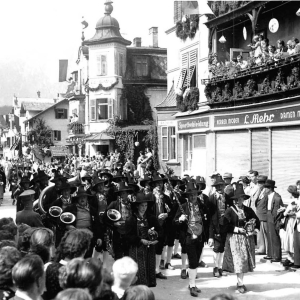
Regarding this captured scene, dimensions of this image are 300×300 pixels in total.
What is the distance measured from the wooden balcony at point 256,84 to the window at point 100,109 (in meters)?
16.4

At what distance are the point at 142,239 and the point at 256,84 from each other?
11414mm

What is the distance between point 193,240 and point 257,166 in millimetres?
9955

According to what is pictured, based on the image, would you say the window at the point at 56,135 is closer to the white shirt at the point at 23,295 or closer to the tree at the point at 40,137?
the tree at the point at 40,137

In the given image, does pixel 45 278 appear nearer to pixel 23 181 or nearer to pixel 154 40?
pixel 23 181

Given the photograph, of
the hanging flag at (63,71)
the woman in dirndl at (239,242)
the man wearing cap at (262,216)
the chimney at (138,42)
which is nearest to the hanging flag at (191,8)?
the man wearing cap at (262,216)

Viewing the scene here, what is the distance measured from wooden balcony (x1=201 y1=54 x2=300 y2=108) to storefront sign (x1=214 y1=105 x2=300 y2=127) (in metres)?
0.48

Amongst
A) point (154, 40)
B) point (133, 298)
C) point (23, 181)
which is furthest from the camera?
point (154, 40)

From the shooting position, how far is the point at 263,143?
A: 17.9m

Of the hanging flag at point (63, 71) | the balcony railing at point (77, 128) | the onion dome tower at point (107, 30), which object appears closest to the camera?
the onion dome tower at point (107, 30)

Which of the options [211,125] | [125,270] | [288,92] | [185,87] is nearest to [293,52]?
[288,92]

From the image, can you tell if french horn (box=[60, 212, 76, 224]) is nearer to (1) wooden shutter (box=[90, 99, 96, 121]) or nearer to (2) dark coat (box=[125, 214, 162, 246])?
(2) dark coat (box=[125, 214, 162, 246])

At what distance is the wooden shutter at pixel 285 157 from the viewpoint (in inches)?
631

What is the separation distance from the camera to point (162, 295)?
876cm

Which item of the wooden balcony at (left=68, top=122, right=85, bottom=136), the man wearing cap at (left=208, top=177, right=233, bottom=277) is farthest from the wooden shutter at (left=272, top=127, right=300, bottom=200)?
the wooden balcony at (left=68, top=122, right=85, bottom=136)
